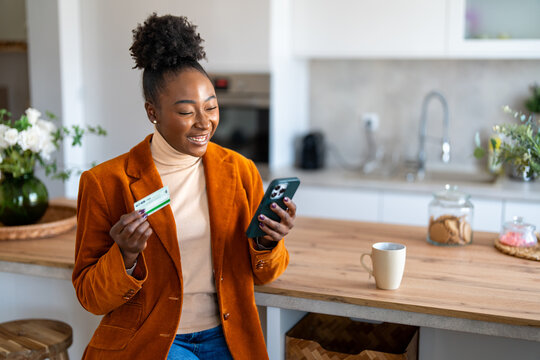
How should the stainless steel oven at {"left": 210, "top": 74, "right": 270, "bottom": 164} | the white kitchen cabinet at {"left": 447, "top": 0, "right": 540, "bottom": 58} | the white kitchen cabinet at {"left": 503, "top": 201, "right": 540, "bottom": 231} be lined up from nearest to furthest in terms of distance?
the white kitchen cabinet at {"left": 503, "top": 201, "right": 540, "bottom": 231}
the white kitchen cabinet at {"left": 447, "top": 0, "right": 540, "bottom": 58}
the stainless steel oven at {"left": 210, "top": 74, "right": 270, "bottom": 164}

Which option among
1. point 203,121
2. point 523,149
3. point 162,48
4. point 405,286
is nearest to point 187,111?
point 203,121

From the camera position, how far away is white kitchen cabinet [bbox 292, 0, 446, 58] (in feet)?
10.5

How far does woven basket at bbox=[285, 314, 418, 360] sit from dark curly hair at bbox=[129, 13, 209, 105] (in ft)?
2.52

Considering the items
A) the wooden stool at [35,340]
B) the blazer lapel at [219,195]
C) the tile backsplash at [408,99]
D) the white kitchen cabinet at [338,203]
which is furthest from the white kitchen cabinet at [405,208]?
the wooden stool at [35,340]

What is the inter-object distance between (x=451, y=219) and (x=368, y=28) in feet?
5.64

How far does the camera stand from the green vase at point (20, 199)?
202 centimetres

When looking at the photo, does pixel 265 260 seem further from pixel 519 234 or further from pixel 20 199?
pixel 20 199

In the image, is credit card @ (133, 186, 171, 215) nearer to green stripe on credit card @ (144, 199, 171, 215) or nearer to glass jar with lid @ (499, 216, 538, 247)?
green stripe on credit card @ (144, 199, 171, 215)

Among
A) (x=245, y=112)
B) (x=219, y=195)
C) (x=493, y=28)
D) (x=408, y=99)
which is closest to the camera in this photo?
(x=219, y=195)

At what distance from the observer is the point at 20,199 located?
79.8 inches

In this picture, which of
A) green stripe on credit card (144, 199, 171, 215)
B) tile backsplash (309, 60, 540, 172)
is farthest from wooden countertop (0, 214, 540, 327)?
tile backsplash (309, 60, 540, 172)

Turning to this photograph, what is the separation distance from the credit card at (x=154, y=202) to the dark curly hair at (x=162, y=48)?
0.24m

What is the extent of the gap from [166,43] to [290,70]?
2247mm

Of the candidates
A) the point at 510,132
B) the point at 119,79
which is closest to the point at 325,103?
the point at 119,79
